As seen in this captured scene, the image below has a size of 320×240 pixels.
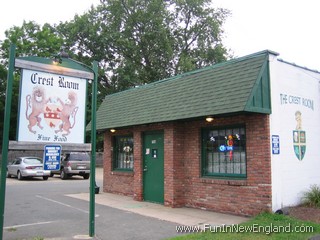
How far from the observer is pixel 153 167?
12055 mm

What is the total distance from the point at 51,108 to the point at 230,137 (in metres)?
5.13

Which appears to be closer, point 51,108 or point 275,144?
point 51,108

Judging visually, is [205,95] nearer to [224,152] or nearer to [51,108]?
[224,152]

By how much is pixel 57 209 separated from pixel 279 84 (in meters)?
7.57

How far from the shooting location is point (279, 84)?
30.5ft

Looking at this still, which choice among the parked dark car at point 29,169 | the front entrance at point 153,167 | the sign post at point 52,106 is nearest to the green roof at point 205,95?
the front entrance at point 153,167

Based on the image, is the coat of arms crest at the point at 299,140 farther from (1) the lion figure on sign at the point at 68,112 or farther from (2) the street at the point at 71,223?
(1) the lion figure on sign at the point at 68,112

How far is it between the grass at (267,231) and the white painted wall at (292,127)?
86cm

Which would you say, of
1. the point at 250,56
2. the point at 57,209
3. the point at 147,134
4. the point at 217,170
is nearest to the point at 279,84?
the point at 250,56

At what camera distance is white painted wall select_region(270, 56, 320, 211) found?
8.90 m

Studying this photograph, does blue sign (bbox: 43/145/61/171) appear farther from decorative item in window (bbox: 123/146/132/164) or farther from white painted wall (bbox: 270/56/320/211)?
decorative item in window (bbox: 123/146/132/164)

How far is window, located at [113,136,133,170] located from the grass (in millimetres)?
6723

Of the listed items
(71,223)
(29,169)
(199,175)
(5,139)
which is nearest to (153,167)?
(199,175)

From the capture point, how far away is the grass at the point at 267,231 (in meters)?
6.76
